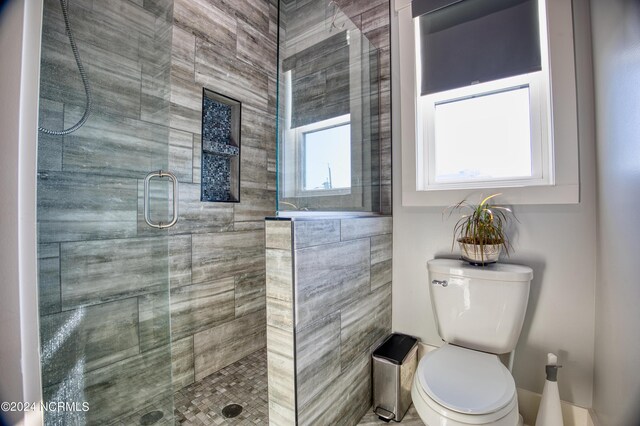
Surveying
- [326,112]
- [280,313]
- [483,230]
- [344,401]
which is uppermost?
[326,112]

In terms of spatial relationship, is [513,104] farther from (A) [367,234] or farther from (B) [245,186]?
(B) [245,186]

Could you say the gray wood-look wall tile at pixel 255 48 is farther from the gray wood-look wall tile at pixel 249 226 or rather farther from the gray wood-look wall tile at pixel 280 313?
the gray wood-look wall tile at pixel 280 313

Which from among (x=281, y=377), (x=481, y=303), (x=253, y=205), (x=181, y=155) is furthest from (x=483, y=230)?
(x=181, y=155)

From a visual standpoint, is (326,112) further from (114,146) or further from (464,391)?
(464,391)

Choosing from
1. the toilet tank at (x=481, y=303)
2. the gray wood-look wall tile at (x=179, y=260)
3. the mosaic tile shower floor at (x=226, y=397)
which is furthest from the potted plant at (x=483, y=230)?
the gray wood-look wall tile at (x=179, y=260)

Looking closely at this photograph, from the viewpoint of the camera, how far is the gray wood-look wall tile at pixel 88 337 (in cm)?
100

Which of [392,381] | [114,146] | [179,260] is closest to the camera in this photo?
[114,146]

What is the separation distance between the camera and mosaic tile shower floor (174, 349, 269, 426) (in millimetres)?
1454

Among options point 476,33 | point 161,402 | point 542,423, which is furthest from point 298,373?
point 476,33

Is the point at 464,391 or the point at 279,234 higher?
the point at 279,234

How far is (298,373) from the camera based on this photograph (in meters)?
Answer: 1.06

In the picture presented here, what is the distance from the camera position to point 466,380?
1099mm

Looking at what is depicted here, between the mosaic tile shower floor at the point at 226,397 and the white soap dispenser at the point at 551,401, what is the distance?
1.36 meters

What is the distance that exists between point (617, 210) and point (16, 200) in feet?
6.86
